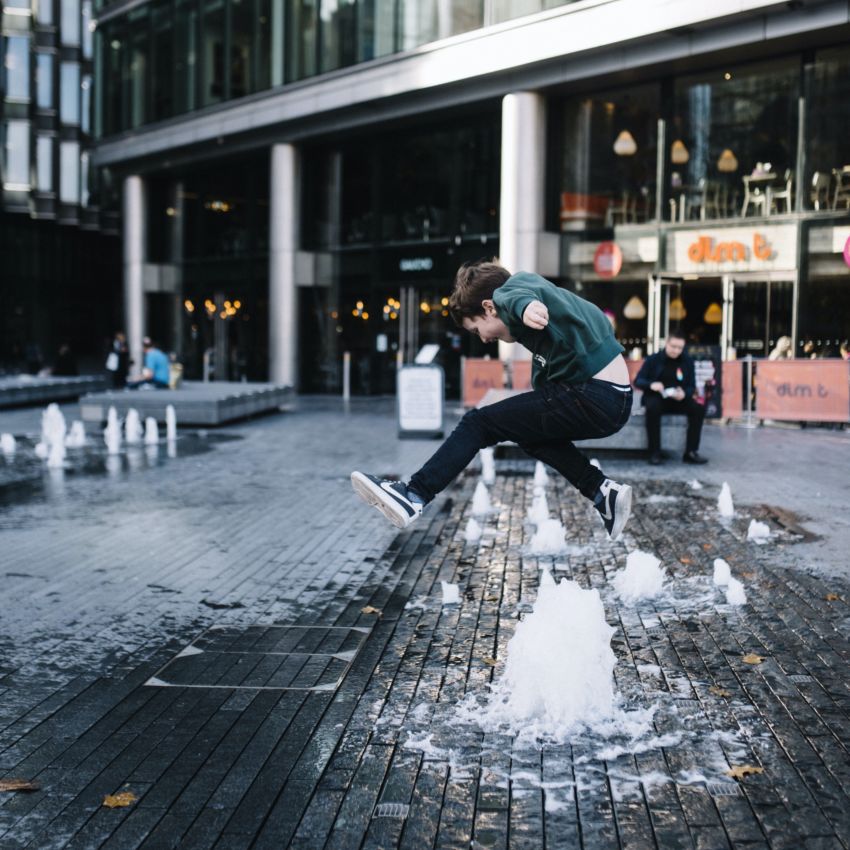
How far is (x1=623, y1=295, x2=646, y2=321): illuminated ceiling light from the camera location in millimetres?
24125

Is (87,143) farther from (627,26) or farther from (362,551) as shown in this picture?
(362,551)

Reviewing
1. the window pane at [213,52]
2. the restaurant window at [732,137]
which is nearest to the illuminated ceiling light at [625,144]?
the restaurant window at [732,137]

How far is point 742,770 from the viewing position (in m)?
3.71

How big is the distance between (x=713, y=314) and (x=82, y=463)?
45.5 feet

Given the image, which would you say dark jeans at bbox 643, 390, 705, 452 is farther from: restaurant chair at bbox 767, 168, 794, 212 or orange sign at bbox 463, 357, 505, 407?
restaurant chair at bbox 767, 168, 794, 212

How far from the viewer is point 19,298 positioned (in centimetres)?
5456

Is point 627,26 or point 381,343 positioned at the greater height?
point 627,26

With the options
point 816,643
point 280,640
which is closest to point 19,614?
point 280,640

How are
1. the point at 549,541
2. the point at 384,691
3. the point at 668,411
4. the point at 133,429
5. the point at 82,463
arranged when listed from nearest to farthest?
the point at 384,691
the point at 549,541
the point at 668,411
the point at 82,463
the point at 133,429

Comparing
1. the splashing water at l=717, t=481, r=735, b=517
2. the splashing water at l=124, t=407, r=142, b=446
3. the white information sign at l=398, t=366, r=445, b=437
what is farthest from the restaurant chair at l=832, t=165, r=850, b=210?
the splashing water at l=124, t=407, r=142, b=446

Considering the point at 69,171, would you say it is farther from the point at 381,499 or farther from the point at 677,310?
the point at 381,499

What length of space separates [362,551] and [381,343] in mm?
22582

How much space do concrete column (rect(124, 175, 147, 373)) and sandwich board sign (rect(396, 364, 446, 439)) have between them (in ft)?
76.0

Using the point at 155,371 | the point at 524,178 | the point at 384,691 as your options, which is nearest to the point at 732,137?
the point at 524,178
